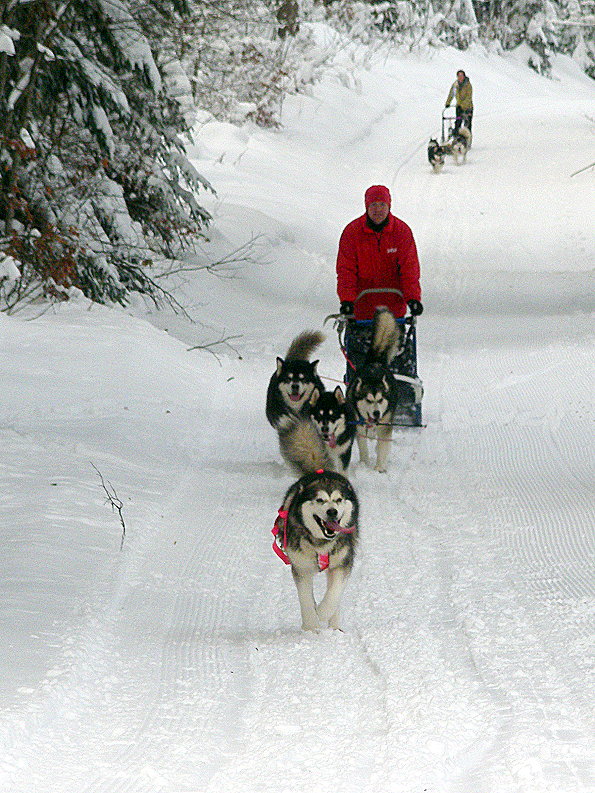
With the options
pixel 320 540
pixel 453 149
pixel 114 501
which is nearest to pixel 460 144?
pixel 453 149

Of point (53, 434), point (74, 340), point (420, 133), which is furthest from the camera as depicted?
point (420, 133)

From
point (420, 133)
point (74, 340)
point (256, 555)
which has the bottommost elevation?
point (420, 133)

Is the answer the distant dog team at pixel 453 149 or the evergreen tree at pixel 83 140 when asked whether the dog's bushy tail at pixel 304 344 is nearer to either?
the evergreen tree at pixel 83 140

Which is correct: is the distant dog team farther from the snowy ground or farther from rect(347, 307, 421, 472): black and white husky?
rect(347, 307, 421, 472): black and white husky

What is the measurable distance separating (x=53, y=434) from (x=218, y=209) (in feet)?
Answer: 29.9

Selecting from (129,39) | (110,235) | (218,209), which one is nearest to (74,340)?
(110,235)

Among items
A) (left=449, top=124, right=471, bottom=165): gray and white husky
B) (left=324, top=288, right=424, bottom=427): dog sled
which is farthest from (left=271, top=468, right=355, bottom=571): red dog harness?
(left=449, top=124, right=471, bottom=165): gray and white husky

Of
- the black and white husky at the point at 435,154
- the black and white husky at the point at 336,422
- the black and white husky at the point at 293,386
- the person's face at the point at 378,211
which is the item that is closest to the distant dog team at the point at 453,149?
the black and white husky at the point at 435,154

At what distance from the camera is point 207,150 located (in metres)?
20.3

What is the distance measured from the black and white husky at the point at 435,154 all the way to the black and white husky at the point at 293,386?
14449 mm

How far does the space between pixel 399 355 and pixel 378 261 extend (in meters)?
0.75

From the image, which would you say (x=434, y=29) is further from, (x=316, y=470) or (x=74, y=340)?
(x=316, y=470)

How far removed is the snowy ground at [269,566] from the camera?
137 inches

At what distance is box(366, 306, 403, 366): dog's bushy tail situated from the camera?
763 cm
